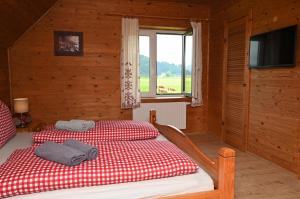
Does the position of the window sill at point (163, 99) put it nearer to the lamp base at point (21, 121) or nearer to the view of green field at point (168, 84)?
the view of green field at point (168, 84)

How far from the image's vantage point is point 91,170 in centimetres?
141

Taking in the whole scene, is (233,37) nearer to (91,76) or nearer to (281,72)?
(281,72)

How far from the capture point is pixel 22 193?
1.31 metres

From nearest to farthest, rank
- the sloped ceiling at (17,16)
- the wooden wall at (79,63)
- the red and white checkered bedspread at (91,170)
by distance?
the red and white checkered bedspread at (91,170), the sloped ceiling at (17,16), the wooden wall at (79,63)

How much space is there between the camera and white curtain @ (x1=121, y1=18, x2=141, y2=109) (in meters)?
4.00

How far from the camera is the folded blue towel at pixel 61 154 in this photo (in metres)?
1.47

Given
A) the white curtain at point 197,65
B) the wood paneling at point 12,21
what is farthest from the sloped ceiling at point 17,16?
the white curtain at point 197,65

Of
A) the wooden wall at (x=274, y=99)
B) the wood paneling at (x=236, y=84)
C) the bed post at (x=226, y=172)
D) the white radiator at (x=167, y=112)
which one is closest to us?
the bed post at (x=226, y=172)

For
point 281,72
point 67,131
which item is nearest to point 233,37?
point 281,72

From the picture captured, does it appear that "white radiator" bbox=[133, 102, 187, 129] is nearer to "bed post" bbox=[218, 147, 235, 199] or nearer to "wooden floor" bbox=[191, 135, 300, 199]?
"wooden floor" bbox=[191, 135, 300, 199]

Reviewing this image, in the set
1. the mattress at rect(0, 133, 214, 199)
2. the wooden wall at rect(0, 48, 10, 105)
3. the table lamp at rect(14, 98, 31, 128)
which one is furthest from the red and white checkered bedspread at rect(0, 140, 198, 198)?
the wooden wall at rect(0, 48, 10, 105)

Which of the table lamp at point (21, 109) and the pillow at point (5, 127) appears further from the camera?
the table lamp at point (21, 109)

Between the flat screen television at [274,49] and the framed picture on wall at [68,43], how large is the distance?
2.56 metres

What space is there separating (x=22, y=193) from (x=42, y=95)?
285 centimetres
